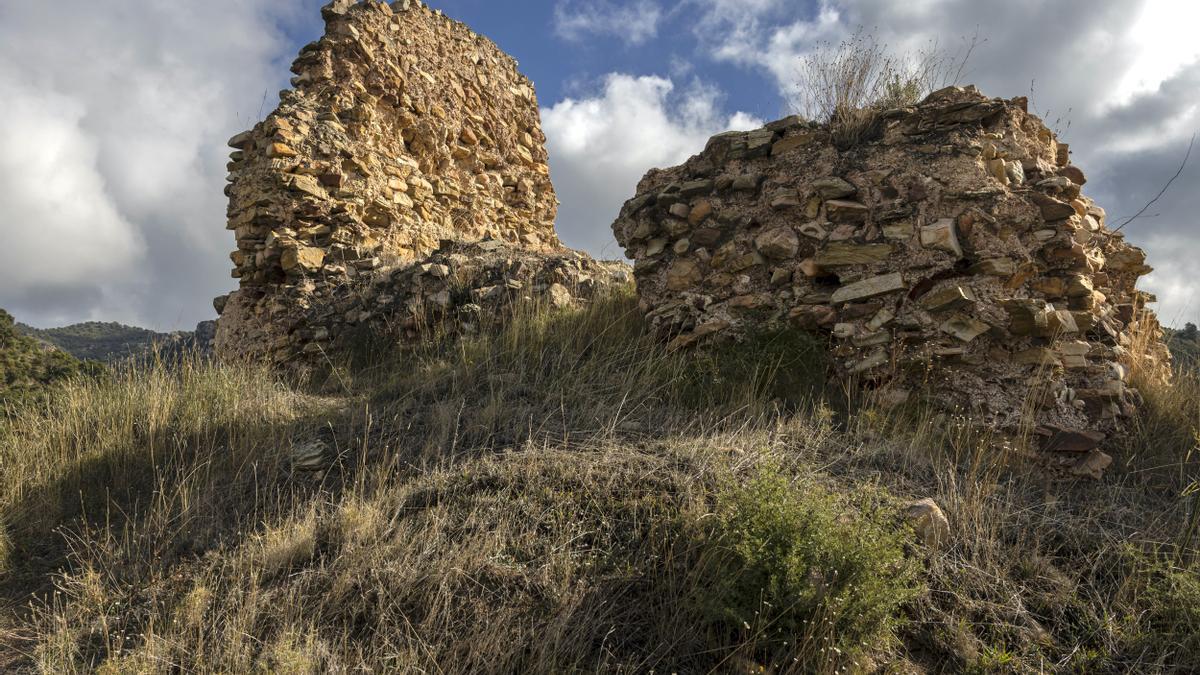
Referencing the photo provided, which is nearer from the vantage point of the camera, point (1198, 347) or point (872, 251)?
point (872, 251)

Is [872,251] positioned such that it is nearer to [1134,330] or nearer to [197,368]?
[1134,330]

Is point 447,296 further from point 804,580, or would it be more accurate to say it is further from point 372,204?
point 804,580

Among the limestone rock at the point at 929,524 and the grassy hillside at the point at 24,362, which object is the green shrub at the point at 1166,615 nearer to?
the limestone rock at the point at 929,524

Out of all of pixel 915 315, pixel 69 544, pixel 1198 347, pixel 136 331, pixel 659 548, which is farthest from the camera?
pixel 136 331

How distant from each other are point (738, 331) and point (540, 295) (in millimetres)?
2158

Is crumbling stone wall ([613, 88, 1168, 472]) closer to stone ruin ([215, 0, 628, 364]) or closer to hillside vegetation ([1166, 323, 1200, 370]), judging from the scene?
hillside vegetation ([1166, 323, 1200, 370])

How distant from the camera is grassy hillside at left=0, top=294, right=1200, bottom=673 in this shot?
2697mm

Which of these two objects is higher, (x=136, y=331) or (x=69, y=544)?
(x=136, y=331)

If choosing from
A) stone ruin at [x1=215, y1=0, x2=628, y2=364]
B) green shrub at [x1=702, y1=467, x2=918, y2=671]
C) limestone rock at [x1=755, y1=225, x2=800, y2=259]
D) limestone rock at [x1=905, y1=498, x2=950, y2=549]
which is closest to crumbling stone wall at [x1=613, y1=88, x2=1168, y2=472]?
limestone rock at [x1=755, y1=225, x2=800, y2=259]

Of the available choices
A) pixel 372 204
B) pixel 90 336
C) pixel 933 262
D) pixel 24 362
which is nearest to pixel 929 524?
pixel 933 262

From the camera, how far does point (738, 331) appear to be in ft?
17.4

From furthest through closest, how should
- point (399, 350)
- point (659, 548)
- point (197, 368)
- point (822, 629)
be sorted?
1. point (399, 350)
2. point (197, 368)
3. point (659, 548)
4. point (822, 629)

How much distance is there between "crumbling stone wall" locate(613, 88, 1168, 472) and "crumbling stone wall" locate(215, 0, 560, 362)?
3.87 m

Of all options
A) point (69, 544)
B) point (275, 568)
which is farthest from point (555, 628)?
point (69, 544)
